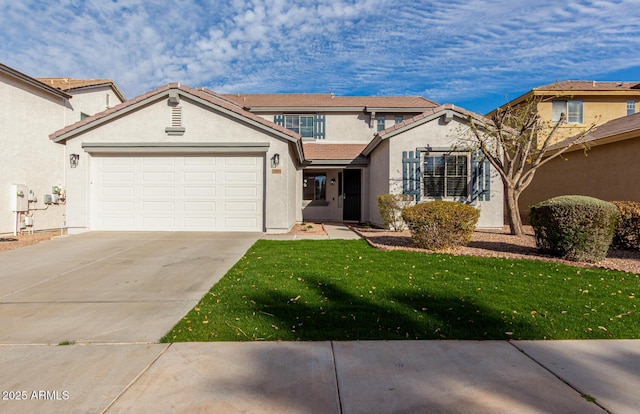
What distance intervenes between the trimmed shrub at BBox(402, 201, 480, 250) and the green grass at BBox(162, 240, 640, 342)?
1.03m

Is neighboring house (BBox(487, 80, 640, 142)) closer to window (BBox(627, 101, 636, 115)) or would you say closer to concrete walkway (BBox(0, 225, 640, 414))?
window (BBox(627, 101, 636, 115))

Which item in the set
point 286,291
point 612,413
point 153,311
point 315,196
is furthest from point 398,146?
point 612,413

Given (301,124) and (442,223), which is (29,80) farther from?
(442,223)

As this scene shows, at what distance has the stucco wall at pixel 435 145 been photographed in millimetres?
12531

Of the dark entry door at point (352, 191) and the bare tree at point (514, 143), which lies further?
the dark entry door at point (352, 191)

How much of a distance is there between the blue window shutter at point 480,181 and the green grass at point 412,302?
586 centimetres

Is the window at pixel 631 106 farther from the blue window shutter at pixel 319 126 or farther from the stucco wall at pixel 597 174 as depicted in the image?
the blue window shutter at pixel 319 126

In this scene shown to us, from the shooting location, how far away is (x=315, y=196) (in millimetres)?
17797

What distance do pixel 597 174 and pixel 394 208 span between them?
7.64 metres

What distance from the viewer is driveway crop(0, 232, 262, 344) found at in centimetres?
395

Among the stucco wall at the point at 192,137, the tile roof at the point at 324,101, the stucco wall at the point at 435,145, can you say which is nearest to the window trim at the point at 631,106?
the tile roof at the point at 324,101

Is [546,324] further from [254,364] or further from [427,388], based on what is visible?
[254,364]

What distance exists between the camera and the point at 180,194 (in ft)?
38.5

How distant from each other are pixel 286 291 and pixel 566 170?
14493mm
